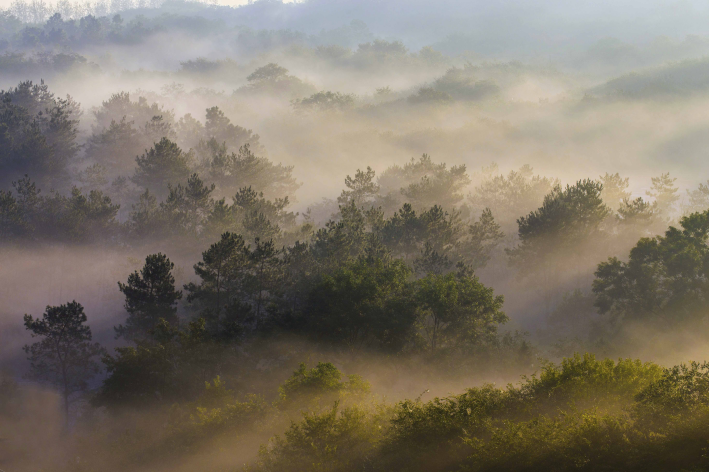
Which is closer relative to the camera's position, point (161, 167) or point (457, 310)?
point (457, 310)

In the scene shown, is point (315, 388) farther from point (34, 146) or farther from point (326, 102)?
point (326, 102)

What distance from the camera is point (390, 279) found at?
3662cm

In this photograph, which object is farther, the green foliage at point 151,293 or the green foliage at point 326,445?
the green foliage at point 151,293

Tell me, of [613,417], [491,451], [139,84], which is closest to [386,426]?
[491,451]

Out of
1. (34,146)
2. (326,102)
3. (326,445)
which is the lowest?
(326,445)

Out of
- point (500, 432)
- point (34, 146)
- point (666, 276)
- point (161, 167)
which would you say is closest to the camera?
point (500, 432)

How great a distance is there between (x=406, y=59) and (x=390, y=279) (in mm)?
129873

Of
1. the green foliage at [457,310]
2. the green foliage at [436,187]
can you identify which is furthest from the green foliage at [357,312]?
the green foliage at [436,187]

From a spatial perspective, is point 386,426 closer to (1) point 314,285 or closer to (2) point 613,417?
(2) point 613,417

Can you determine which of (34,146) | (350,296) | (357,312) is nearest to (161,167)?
(34,146)

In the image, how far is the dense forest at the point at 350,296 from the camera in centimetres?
2144

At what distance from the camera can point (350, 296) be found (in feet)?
116

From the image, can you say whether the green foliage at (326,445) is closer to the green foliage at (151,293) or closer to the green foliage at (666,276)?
the green foliage at (151,293)

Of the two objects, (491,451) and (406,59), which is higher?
(406,59)
